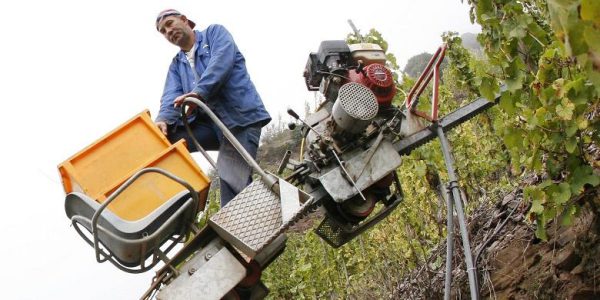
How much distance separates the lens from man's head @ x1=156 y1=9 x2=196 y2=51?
4.03m

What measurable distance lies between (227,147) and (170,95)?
27.8 inches

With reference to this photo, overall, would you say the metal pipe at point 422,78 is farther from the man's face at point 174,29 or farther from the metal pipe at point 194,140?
the man's face at point 174,29

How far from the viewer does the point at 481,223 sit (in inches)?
148

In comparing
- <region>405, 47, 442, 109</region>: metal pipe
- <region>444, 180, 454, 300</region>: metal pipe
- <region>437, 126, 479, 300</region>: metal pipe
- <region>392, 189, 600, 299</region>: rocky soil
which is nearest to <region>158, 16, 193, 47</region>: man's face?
<region>405, 47, 442, 109</region>: metal pipe

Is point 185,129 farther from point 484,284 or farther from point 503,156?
point 503,156

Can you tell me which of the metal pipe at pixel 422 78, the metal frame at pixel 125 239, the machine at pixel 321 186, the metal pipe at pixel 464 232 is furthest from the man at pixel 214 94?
the metal pipe at pixel 464 232

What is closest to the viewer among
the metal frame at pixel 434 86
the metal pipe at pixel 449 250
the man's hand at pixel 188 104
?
the metal pipe at pixel 449 250

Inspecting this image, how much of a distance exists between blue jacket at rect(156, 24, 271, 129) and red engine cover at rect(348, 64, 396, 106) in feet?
2.55

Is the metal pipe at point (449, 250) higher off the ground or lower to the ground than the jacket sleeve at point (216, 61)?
lower

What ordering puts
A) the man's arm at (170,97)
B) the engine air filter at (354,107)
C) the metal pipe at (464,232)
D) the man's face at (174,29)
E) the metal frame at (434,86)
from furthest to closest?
the man's face at (174,29) → the man's arm at (170,97) → the metal frame at (434,86) → the engine air filter at (354,107) → the metal pipe at (464,232)

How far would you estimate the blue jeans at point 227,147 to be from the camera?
12.1 feet

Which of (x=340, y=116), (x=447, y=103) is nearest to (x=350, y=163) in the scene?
(x=340, y=116)

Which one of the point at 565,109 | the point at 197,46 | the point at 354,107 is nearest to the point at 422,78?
the point at 354,107

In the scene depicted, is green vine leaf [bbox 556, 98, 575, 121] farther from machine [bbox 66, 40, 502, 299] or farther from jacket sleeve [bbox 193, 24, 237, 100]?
jacket sleeve [bbox 193, 24, 237, 100]
